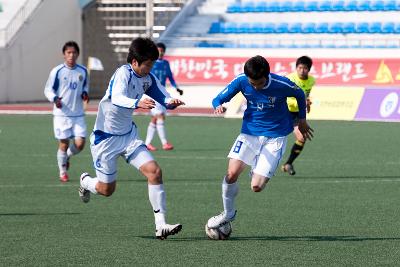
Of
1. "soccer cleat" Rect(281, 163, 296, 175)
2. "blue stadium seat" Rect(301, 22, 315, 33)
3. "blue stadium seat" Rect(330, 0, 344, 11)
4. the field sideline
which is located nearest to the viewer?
the field sideline

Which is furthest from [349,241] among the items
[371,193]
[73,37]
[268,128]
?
[73,37]

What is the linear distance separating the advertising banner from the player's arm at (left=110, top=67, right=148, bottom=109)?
21121 mm

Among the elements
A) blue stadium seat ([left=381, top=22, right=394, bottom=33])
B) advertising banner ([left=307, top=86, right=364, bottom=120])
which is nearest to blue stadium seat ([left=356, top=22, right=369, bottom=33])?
blue stadium seat ([left=381, top=22, right=394, bottom=33])

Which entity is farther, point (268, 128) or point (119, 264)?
point (268, 128)

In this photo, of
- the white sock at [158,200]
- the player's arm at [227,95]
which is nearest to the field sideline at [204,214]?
the white sock at [158,200]

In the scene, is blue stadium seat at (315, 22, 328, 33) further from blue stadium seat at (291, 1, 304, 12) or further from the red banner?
the red banner

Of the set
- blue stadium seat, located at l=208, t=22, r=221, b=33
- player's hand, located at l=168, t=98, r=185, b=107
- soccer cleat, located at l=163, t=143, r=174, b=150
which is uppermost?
player's hand, located at l=168, t=98, r=185, b=107

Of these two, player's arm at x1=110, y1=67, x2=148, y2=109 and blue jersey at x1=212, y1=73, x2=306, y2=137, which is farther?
blue jersey at x1=212, y1=73, x2=306, y2=137

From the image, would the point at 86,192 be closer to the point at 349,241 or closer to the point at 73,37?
the point at 349,241

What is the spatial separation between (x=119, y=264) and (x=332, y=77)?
92.0 ft

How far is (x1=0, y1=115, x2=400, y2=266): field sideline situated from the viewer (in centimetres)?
863

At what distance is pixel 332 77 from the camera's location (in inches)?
1400

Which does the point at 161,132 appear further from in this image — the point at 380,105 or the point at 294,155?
the point at 380,105

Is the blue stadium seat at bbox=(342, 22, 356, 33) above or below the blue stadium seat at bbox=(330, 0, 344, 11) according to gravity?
below
